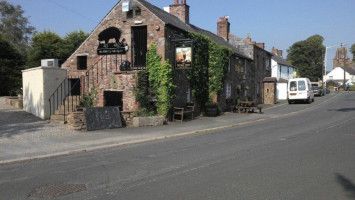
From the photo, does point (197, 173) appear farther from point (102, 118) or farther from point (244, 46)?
point (244, 46)

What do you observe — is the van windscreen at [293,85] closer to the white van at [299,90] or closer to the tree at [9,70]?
the white van at [299,90]

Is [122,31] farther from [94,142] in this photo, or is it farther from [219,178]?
[219,178]

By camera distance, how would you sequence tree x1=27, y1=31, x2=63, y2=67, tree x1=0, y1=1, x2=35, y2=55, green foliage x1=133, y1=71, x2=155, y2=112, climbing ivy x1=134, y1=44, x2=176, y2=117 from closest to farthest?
green foliage x1=133, y1=71, x2=155, y2=112, climbing ivy x1=134, y1=44, x2=176, y2=117, tree x1=27, y1=31, x2=63, y2=67, tree x1=0, y1=1, x2=35, y2=55

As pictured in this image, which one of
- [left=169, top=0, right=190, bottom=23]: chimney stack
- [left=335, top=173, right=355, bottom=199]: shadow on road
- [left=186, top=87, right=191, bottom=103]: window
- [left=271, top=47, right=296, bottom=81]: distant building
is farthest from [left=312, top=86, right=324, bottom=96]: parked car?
[left=335, top=173, right=355, bottom=199]: shadow on road

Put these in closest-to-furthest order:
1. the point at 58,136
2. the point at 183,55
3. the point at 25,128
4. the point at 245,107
→ the point at 58,136, the point at 25,128, the point at 183,55, the point at 245,107

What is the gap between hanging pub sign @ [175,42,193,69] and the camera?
17.8 meters

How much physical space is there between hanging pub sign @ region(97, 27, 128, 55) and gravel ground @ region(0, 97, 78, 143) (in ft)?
16.9

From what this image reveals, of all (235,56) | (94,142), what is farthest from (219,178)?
(235,56)

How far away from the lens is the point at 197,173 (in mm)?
7246

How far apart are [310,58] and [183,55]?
80.9 metres

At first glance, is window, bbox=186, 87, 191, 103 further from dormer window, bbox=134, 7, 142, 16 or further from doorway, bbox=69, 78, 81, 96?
doorway, bbox=69, 78, 81, 96

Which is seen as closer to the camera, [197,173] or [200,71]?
[197,173]

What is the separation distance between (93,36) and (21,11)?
1462 inches

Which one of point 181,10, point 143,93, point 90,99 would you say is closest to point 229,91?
point 181,10
